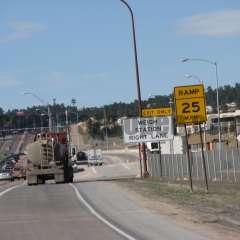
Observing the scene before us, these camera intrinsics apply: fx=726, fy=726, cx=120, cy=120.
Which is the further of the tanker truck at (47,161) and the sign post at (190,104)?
the tanker truck at (47,161)

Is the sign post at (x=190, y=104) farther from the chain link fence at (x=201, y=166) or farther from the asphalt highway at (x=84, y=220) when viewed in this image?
the chain link fence at (x=201, y=166)

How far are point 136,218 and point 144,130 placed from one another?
28.3 meters

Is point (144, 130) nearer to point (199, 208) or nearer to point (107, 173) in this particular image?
point (199, 208)

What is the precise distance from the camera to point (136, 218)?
63.4 feet

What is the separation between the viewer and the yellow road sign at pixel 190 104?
27.3m

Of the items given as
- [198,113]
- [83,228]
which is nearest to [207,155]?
[198,113]

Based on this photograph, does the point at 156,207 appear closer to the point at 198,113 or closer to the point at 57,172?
the point at 198,113

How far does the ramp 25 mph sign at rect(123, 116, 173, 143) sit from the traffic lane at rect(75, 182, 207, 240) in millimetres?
18070

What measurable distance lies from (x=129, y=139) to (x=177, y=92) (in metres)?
20.4

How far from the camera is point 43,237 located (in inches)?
611

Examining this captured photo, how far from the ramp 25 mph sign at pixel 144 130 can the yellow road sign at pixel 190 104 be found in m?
19.5

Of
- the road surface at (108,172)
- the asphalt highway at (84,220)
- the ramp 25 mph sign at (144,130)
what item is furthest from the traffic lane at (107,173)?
the asphalt highway at (84,220)

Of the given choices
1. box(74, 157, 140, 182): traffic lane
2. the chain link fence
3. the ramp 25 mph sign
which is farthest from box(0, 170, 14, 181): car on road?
the ramp 25 mph sign

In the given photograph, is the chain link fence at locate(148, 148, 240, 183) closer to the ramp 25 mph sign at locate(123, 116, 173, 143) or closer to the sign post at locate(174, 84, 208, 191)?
the ramp 25 mph sign at locate(123, 116, 173, 143)
